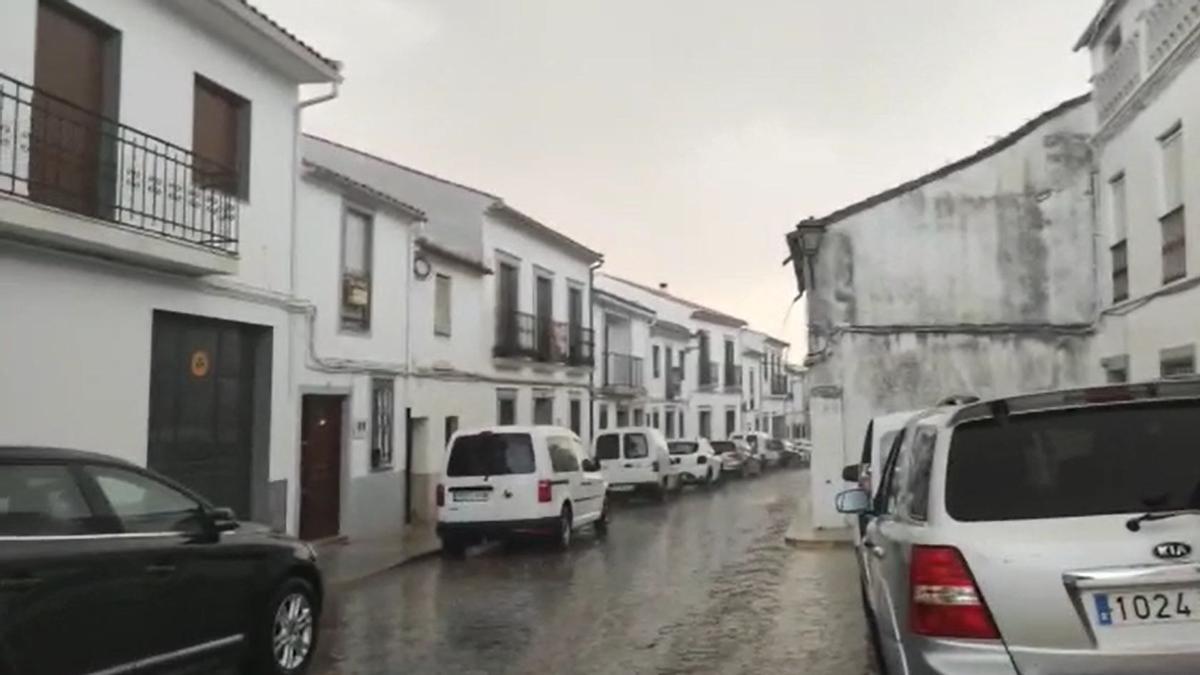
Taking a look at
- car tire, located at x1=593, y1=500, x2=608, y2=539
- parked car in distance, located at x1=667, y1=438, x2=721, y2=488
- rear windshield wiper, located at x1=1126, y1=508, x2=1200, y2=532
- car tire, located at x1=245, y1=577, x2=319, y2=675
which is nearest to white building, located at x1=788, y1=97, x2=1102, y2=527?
car tire, located at x1=593, y1=500, x2=608, y2=539

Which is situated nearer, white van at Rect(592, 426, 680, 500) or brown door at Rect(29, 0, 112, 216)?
brown door at Rect(29, 0, 112, 216)

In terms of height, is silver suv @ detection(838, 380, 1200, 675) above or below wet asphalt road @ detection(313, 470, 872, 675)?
above

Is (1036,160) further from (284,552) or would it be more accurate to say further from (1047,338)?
(284,552)

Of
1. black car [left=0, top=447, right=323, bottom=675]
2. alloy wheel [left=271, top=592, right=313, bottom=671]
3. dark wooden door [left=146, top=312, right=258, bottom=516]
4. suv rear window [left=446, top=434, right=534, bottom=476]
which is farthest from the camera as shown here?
suv rear window [left=446, top=434, right=534, bottom=476]

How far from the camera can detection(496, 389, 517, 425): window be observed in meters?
24.0

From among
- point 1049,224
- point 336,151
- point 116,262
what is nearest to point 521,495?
point 116,262

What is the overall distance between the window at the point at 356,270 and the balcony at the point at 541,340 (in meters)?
6.63

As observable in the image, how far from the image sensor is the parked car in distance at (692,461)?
105 ft

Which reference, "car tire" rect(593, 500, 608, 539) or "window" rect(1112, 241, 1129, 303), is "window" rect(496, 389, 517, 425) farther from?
"window" rect(1112, 241, 1129, 303)

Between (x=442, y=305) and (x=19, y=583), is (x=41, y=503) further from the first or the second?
(x=442, y=305)

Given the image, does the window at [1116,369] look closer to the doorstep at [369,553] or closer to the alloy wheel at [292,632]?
the doorstep at [369,553]

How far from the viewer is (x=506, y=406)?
24.7m

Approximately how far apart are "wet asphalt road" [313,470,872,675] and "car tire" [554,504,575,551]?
8.5 inches

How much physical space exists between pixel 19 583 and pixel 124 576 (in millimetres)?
684
